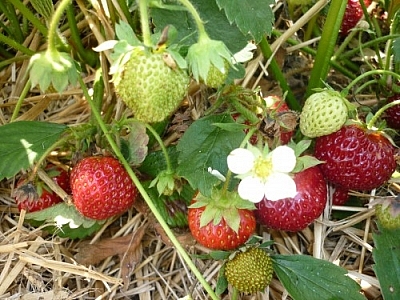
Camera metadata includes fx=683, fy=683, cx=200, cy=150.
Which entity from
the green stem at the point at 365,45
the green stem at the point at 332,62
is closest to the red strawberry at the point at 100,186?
the green stem at the point at 332,62

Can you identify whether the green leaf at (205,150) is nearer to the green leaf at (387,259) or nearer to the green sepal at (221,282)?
the green sepal at (221,282)

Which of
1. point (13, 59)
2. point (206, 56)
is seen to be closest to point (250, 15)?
point (206, 56)

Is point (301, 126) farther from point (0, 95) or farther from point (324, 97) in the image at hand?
point (0, 95)

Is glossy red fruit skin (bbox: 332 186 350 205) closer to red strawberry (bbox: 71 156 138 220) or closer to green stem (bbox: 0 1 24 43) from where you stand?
red strawberry (bbox: 71 156 138 220)

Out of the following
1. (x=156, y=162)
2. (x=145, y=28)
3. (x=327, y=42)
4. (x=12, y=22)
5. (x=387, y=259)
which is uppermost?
(x=145, y=28)

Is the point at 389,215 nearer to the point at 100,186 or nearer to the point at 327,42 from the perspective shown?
Result: the point at 327,42
